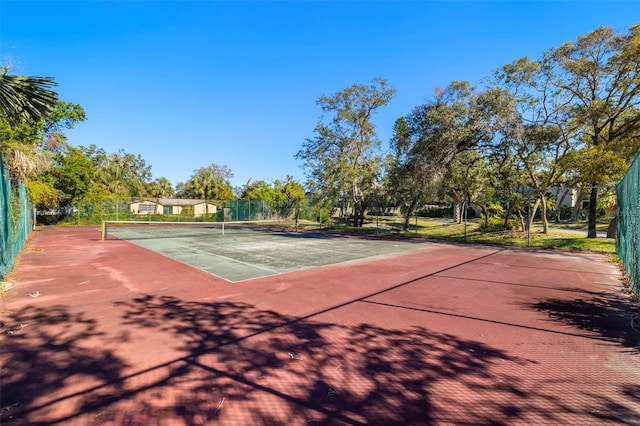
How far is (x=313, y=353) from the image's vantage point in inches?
158

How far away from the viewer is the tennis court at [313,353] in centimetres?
288

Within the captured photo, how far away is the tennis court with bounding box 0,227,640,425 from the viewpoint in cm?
288

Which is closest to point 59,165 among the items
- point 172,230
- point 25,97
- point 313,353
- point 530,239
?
point 172,230

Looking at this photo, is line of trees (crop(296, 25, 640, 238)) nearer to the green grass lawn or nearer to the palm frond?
the green grass lawn

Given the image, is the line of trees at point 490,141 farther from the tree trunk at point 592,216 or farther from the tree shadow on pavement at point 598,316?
the tree shadow on pavement at point 598,316

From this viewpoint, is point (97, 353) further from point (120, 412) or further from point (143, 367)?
point (120, 412)

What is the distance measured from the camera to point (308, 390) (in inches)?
126

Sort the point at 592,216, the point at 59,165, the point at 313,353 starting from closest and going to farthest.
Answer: the point at 313,353 < the point at 592,216 < the point at 59,165

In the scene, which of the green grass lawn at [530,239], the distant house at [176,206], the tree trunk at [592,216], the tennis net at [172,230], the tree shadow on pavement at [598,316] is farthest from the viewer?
the distant house at [176,206]

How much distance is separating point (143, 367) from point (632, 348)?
640 centimetres

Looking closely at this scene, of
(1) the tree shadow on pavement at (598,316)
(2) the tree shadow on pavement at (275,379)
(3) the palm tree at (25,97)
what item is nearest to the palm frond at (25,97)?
(3) the palm tree at (25,97)

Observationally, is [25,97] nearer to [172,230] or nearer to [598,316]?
[598,316]

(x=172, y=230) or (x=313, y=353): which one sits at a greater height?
(x=172, y=230)

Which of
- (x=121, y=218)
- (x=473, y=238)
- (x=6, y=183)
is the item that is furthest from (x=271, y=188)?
(x=6, y=183)
